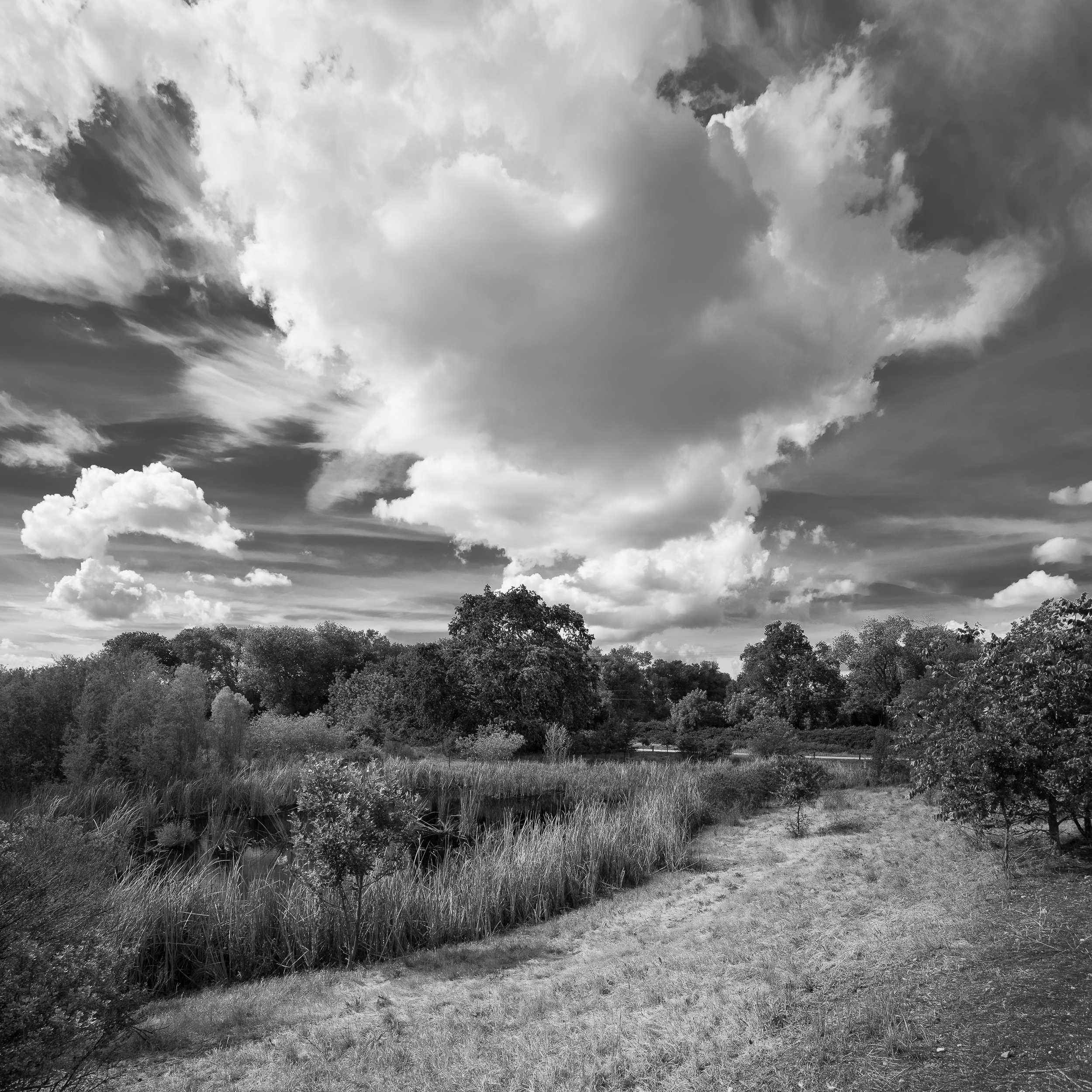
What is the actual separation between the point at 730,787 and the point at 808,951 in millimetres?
16195

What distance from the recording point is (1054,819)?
11.7 m

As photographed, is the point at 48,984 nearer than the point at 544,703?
Yes

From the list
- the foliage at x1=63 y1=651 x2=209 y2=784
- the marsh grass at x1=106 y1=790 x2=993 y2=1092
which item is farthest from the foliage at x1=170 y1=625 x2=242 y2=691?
the marsh grass at x1=106 y1=790 x2=993 y2=1092

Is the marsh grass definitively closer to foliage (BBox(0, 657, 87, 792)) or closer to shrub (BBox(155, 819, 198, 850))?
shrub (BBox(155, 819, 198, 850))

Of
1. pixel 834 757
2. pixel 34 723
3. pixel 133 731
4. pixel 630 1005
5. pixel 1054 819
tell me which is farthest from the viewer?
pixel 834 757

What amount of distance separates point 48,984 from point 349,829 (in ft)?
19.0

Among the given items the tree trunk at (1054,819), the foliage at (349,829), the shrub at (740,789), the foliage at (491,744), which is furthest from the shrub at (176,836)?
the tree trunk at (1054,819)

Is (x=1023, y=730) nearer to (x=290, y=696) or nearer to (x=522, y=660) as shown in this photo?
(x=522, y=660)

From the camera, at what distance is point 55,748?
85.7 feet

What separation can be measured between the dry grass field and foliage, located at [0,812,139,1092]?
1.73m

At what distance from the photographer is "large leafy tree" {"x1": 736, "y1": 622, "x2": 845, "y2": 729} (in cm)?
5453

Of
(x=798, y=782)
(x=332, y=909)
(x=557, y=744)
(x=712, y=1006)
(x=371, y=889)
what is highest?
(x=798, y=782)

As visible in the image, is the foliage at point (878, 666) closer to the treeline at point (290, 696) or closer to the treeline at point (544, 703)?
the treeline at point (544, 703)

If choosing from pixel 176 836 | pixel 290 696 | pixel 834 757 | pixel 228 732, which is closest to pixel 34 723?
pixel 228 732
